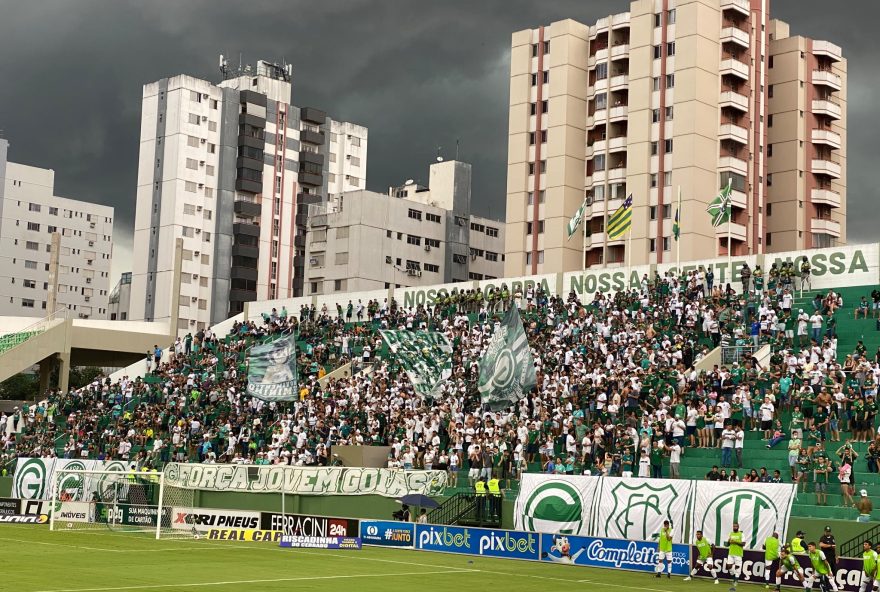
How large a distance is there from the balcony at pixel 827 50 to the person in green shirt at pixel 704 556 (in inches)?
3278

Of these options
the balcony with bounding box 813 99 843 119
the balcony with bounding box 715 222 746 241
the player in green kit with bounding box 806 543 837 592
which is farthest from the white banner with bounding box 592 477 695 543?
the balcony with bounding box 813 99 843 119

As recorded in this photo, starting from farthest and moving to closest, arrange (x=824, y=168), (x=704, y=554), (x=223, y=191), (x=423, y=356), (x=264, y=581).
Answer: (x=223, y=191)
(x=824, y=168)
(x=423, y=356)
(x=704, y=554)
(x=264, y=581)

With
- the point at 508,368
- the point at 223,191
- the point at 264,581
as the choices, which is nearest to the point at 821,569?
the point at 264,581

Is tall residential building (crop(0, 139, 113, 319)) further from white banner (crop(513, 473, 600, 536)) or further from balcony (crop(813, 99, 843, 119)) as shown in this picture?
white banner (crop(513, 473, 600, 536))

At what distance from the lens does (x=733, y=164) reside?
97.4 meters

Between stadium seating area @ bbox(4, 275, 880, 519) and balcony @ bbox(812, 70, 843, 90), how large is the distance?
2144 inches

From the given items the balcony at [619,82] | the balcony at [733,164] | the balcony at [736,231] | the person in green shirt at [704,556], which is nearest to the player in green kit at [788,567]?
the person in green shirt at [704,556]

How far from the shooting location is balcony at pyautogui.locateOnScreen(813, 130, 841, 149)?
349 ft

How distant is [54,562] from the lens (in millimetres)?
31875

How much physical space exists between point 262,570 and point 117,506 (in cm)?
1836

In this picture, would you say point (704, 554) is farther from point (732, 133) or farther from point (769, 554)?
point (732, 133)

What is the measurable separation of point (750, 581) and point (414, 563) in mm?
10050

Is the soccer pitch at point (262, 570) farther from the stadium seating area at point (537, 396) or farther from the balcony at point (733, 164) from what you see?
the balcony at point (733, 164)

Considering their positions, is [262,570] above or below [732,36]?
below
